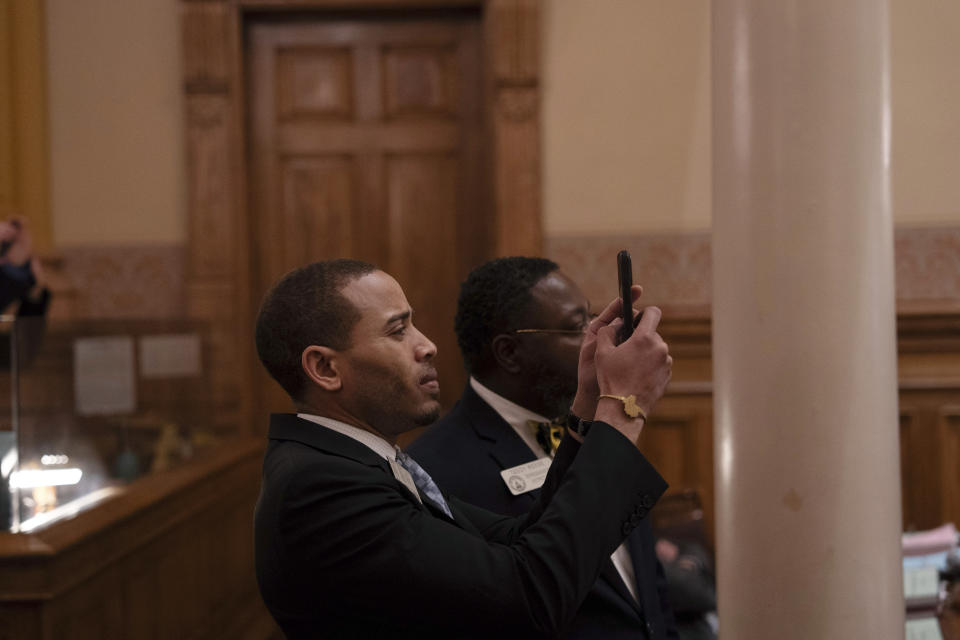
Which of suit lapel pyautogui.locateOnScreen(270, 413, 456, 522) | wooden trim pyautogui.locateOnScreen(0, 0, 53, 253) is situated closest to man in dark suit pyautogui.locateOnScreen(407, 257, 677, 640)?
suit lapel pyautogui.locateOnScreen(270, 413, 456, 522)

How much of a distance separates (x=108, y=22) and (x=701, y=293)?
319 centimetres

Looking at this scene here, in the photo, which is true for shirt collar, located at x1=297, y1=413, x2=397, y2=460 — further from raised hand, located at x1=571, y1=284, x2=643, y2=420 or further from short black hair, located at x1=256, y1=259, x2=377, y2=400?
raised hand, located at x1=571, y1=284, x2=643, y2=420

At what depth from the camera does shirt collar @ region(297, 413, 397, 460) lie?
4.31ft

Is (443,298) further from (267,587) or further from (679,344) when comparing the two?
(267,587)

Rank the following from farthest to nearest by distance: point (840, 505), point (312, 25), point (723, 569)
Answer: point (312, 25)
point (723, 569)
point (840, 505)

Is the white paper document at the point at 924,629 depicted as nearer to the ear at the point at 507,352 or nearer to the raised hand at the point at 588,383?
the ear at the point at 507,352

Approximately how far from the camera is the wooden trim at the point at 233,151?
467cm

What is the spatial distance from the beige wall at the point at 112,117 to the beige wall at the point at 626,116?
6.11ft

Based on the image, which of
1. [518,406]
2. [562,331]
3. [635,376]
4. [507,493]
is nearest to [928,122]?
[562,331]

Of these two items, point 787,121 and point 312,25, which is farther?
point 312,25

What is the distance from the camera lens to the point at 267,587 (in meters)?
1.22

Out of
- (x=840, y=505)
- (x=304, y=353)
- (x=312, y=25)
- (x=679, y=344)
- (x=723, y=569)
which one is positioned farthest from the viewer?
(x=312, y=25)

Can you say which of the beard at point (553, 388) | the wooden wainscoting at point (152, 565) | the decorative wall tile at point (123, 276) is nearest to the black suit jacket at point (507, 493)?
the beard at point (553, 388)

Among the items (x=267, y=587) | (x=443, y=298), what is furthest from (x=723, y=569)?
(x=443, y=298)
